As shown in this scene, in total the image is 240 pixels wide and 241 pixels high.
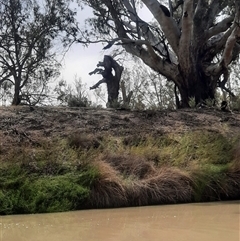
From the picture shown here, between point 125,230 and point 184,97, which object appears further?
point 184,97

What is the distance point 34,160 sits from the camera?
8.06m

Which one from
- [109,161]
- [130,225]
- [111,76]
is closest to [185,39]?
[111,76]

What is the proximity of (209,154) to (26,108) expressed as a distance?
4.82 metres

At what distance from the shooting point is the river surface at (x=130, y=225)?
14.7 feet

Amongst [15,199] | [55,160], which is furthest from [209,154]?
[15,199]

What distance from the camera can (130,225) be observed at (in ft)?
17.0

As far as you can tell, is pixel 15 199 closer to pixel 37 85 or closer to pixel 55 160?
pixel 55 160

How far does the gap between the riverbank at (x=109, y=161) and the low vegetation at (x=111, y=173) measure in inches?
0.6

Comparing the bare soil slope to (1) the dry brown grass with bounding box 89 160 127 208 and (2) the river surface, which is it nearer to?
(1) the dry brown grass with bounding box 89 160 127 208

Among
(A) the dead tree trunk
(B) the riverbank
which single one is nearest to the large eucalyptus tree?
(A) the dead tree trunk

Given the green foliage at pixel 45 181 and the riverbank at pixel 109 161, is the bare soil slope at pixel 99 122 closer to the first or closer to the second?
the riverbank at pixel 109 161

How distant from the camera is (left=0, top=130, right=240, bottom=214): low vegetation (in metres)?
7.18

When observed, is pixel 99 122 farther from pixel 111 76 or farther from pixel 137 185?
pixel 111 76

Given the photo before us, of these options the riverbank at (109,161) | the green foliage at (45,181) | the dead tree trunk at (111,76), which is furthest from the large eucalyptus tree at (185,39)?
the green foliage at (45,181)
